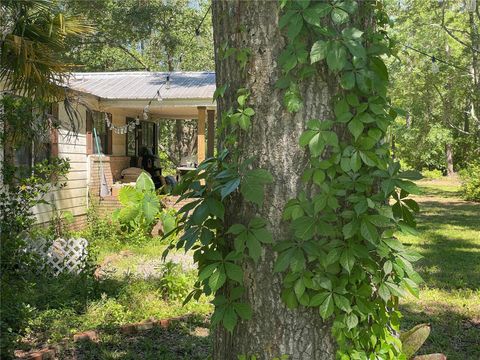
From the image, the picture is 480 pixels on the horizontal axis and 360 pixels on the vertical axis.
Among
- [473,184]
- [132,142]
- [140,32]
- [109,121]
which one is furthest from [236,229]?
[140,32]

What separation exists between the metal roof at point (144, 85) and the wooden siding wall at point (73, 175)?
3.16ft

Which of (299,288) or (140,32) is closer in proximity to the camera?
(299,288)

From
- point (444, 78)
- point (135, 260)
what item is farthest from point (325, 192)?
point (444, 78)

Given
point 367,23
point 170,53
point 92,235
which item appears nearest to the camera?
point 367,23

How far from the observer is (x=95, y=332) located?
16.2 feet

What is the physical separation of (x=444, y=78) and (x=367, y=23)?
20.9 metres

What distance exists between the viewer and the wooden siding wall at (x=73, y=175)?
1116cm

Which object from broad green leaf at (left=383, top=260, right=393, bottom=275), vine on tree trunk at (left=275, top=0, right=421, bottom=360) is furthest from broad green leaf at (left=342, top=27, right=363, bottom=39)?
broad green leaf at (left=383, top=260, right=393, bottom=275)

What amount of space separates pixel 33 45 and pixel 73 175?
18.7 ft

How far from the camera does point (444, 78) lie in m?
21.7

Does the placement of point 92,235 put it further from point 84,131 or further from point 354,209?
point 354,209

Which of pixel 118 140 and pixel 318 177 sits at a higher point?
pixel 118 140

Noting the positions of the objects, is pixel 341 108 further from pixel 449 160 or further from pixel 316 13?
pixel 449 160

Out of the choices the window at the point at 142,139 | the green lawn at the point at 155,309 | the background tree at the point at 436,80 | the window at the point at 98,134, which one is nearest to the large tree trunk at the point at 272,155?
the green lawn at the point at 155,309
